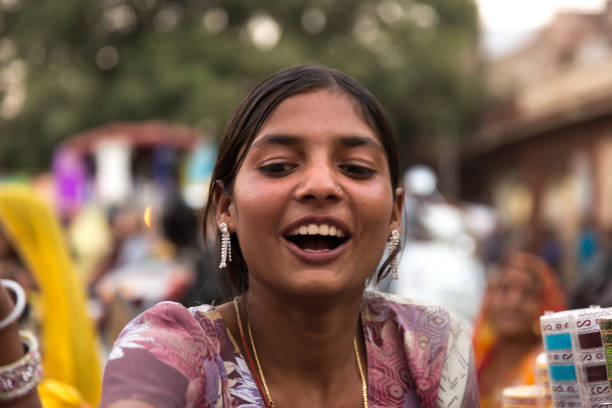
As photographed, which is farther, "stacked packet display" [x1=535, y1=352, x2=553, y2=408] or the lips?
"stacked packet display" [x1=535, y1=352, x2=553, y2=408]

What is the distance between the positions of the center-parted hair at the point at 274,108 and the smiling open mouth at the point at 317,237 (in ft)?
→ 0.79

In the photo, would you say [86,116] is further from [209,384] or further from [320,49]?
[209,384]

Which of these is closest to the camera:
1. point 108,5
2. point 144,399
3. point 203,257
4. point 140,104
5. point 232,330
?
point 144,399

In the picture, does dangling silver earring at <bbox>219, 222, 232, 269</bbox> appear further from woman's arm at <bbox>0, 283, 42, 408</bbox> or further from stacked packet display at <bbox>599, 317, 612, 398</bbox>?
stacked packet display at <bbox>599, 317, 612, 398</bbox>

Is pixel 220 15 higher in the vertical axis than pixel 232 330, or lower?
higher

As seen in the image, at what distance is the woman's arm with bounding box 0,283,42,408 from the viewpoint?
1690 millimetres

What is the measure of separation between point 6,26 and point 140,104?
5.24 metres

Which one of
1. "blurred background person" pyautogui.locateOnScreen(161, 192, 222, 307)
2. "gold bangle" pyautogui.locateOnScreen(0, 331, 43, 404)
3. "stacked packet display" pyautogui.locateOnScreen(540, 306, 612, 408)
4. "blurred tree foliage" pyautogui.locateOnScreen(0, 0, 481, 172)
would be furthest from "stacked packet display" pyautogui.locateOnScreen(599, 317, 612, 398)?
"blurred tree foliage" pyautogui.locateOnScreen(0, 0, 481, 172)

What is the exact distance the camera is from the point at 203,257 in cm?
487

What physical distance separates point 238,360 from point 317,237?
32 centimetres

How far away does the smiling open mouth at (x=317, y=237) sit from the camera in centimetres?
158

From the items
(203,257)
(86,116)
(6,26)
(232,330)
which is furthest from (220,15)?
(232,330)

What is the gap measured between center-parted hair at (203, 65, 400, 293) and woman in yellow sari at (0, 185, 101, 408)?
177 cm

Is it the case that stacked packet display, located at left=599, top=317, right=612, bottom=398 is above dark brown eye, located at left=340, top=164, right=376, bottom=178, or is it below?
below
